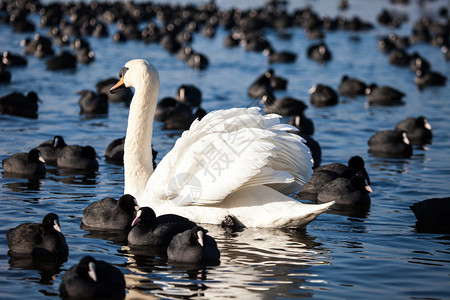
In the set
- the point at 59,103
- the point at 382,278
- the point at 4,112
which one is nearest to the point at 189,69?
the point at 59,103

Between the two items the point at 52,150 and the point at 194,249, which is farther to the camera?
the point at 52,150

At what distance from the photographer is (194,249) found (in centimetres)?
984

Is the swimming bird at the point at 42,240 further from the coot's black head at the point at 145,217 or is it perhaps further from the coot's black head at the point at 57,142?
the coot's black head at the point at 57,142

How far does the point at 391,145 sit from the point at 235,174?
852cm

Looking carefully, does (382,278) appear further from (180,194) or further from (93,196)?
(93,196)

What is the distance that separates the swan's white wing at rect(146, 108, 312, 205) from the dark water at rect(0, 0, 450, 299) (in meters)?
0.82

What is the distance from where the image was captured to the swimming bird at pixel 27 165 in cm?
1484

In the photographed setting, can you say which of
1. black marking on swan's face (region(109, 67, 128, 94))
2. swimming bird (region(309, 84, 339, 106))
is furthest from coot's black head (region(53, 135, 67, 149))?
swimming bird (region(309, 84, 339, 106))

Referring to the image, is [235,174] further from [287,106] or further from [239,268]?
[287,106]

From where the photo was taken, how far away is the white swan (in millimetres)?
10812

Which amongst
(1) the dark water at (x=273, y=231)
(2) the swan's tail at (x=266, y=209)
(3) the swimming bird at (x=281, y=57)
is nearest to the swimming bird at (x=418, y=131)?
(1) the dark water at (x=273, y=231)

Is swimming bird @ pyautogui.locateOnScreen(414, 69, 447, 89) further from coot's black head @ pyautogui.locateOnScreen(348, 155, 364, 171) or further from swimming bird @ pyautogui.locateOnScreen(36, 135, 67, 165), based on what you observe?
swimming bird @ pyautogui.locateOnScreen(36, 135, 67, 165)

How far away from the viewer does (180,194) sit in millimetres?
11180

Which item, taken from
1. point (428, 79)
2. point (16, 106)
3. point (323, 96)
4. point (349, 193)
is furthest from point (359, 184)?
point (428, 79)
